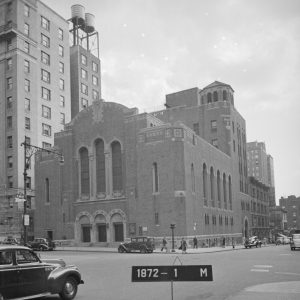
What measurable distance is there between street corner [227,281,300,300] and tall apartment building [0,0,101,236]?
59.7m

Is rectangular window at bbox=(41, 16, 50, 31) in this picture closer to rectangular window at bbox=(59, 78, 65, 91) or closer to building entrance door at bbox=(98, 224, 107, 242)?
rectangular window at bbox=(59, 78, 65, 91)

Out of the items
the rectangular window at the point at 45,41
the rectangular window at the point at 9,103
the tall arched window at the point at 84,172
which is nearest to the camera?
the tall arched window at the point at 84,172

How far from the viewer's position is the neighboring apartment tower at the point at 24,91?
72.7 m

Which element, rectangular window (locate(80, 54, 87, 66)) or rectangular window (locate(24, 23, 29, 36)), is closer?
rectangular window (locate(24, 23, 29, 36))

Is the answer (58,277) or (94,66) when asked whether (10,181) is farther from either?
(58,277)

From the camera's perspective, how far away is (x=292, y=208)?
599 feet

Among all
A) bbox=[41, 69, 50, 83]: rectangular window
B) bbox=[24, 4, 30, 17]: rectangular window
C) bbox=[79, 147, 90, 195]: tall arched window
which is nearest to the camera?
bbox=[79, 147, 90, 195]: tall arched window

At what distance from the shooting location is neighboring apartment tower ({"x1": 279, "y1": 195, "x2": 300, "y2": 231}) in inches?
7046

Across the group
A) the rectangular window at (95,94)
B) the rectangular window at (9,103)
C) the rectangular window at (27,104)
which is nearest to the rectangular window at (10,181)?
the rectangular window at (27,104)

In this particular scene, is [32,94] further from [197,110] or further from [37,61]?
[197,110]

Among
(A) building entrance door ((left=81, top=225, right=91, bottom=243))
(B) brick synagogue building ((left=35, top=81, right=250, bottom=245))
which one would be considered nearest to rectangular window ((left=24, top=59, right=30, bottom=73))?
(B) brick synagogue building ((left=35, top=81, right=250, bottom=245))

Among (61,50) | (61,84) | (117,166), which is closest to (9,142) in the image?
(61,84)

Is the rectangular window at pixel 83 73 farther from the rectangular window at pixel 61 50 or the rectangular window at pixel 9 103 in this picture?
the rectangular window at pixel 9 103

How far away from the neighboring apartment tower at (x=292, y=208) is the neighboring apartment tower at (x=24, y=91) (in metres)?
121
